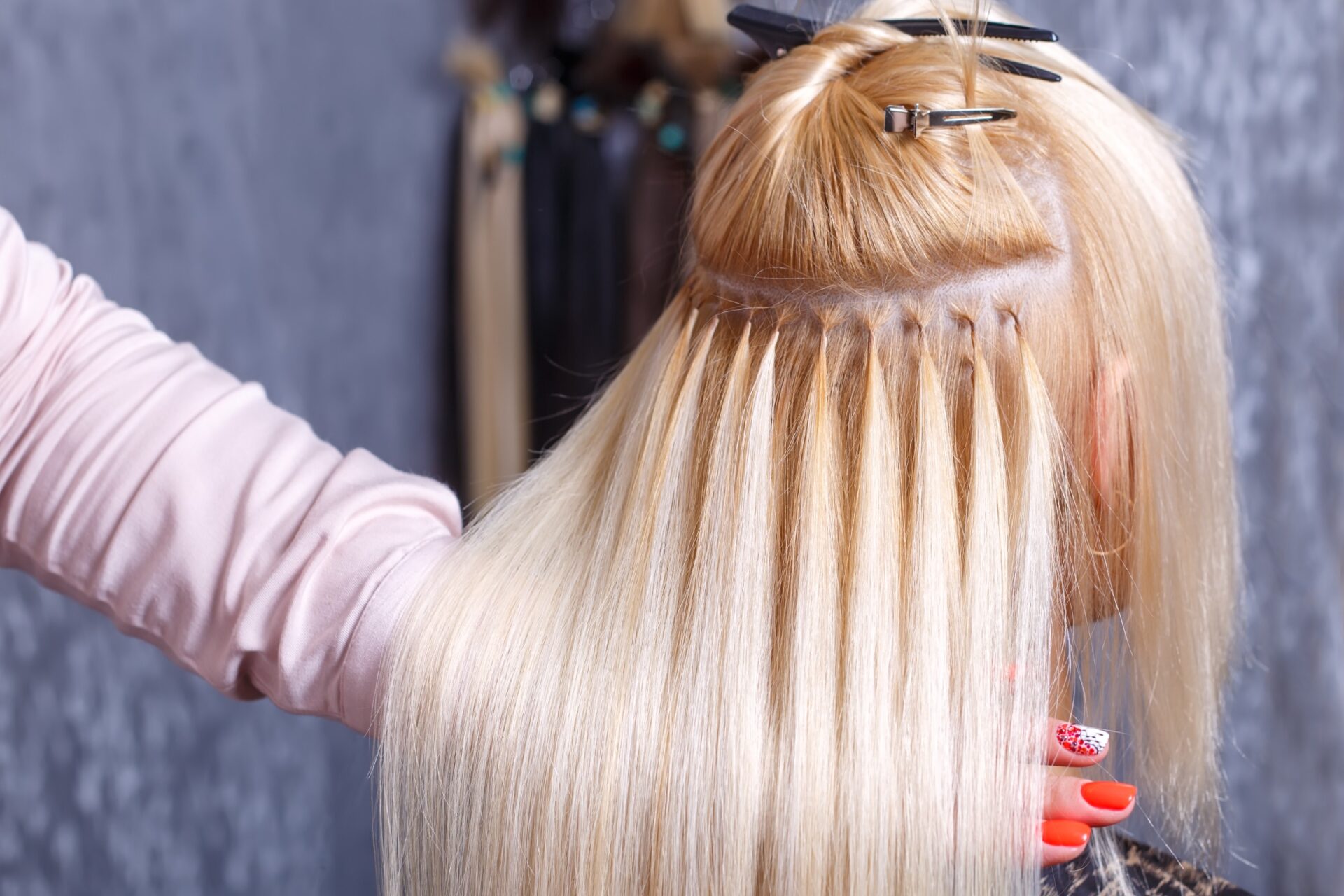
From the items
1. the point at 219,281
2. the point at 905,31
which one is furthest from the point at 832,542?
the point at 219,281

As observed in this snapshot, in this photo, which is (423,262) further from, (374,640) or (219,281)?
(374,640)

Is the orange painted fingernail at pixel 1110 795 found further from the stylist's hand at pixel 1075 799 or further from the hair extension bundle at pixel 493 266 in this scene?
the hair extension bundle at pixel 493 266

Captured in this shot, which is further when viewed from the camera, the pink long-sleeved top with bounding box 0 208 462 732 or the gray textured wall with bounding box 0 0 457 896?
the gray textured wall with bounding box 0 0 457 896

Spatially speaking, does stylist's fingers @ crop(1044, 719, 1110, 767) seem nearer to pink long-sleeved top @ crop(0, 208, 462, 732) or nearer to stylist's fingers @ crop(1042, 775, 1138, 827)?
stylist's fingers @ crop(1042, 775, 1138, 827)

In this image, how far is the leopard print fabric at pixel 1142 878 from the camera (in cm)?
64

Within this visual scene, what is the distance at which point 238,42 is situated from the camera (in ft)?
3.76

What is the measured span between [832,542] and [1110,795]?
19cm

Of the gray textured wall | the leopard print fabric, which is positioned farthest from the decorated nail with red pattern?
the gray textured wall

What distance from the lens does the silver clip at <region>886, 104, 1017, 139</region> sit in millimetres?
523

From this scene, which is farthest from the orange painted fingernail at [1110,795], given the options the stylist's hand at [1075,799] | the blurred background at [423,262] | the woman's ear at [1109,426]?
the blurred background at [423,262]

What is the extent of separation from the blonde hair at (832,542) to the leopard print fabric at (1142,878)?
0.12 metres

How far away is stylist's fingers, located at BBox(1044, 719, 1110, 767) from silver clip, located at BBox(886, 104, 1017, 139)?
307 mm

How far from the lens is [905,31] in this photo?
0.60 metres

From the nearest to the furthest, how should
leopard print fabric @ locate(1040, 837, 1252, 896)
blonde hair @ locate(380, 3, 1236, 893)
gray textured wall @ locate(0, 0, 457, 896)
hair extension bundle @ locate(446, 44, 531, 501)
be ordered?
blonde hair @ locate(380, 3, 1236, 893)
leopard print fabric @ locate(1040, 837, 1252, 896)
gray textured wall @ locate(0, 0, 457, 896)
hair extension bundle @ locate(446, 44, 531, 501)
